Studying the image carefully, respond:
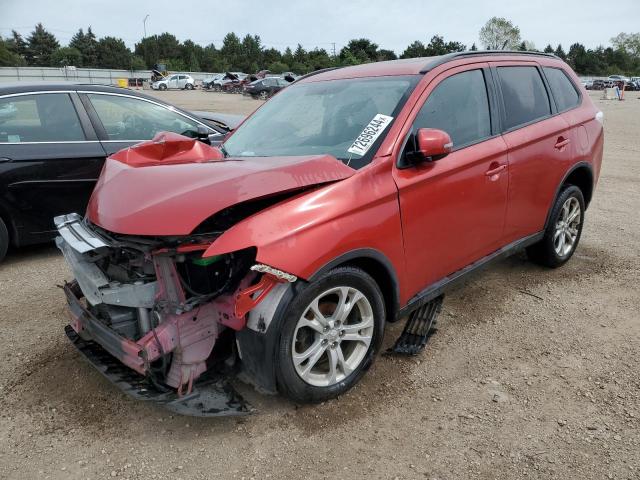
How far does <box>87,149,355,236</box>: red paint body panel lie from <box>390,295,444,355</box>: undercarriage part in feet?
4.23

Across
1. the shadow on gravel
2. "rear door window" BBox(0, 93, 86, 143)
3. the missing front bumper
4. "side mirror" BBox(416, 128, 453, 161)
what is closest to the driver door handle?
the shadow on gravel

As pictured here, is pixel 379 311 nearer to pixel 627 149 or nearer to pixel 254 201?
pixel 254 201

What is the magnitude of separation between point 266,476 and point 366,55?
250 ft

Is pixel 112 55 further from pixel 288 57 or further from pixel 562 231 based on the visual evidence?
pixel 562 231

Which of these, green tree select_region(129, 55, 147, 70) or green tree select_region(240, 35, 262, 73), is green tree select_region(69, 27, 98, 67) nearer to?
green tree select_region(129, 55, 147, 70)

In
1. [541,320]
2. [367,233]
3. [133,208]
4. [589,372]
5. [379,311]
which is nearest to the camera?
[133,208]

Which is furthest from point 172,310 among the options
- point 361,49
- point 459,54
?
point 361,49

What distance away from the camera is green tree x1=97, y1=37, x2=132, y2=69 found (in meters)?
91.2

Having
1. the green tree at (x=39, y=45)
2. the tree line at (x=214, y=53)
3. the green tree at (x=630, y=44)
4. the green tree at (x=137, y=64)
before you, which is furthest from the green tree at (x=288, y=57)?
the green tree at (x=630, y=44)

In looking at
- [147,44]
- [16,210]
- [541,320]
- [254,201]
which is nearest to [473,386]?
[541,320]

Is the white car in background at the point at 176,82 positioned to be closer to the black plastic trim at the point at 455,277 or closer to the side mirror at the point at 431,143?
the black plastic trim at the point at 455,277

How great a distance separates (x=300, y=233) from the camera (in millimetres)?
2539

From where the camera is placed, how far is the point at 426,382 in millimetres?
3143

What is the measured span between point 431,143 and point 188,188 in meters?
1.38
